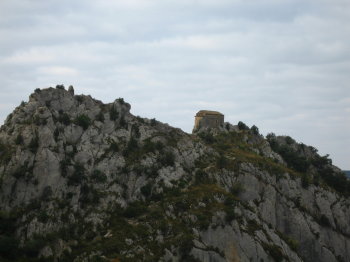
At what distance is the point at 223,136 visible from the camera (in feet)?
475

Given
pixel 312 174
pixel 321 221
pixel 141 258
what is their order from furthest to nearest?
pixel 312 174 < pixel 321 221 < pixel 141 258

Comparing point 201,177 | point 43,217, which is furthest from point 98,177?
point 201,177

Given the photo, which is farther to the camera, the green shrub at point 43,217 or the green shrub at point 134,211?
the green shrub at point 134,211

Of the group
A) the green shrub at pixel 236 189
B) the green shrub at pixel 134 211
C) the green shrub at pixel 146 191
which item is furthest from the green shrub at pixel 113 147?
the green shrub at pixel 236 189

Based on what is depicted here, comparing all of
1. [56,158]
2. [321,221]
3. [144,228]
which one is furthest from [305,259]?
[56,158]

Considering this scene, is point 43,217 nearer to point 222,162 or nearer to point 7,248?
point 7,248

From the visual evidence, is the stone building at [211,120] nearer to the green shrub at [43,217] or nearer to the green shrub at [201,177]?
the green shrub at [201,177]

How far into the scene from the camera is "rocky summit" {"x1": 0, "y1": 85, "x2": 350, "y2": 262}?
289 feet

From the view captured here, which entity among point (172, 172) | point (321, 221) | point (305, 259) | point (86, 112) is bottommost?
point (305, 259)

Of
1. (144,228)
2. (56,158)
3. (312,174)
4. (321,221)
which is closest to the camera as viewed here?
(144,228)

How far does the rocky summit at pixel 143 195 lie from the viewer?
87.9 metres

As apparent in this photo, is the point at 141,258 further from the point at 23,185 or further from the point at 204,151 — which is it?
the point at 204,151

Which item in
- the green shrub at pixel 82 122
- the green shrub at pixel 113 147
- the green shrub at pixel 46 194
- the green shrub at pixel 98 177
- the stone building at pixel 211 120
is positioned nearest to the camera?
the green shrub at pixel 46 194

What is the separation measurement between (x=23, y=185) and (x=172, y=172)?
3391cm
